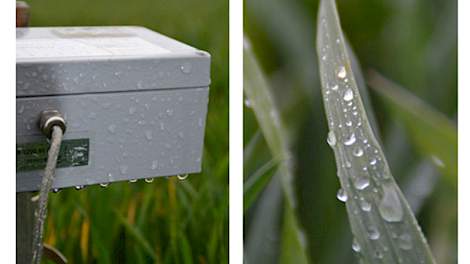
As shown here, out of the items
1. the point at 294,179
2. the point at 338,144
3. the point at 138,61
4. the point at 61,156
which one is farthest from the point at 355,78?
the point at 61,156

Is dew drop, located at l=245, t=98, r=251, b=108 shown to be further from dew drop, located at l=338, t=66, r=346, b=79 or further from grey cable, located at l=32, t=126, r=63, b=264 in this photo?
grey cable, located at l=32, t=126, r=63, b=264

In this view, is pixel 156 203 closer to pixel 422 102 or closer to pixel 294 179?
pixel 294 179

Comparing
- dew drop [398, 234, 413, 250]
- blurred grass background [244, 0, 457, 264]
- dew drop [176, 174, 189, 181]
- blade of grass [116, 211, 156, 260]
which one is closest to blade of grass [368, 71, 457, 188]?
blurred grass background [244, 0, 457, 264]

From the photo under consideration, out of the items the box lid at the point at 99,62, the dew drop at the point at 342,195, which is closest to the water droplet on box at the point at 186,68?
the box lid at the point at 99,62

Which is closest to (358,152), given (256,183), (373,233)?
(373,233)

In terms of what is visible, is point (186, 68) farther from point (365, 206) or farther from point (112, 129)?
point (365, 206)
